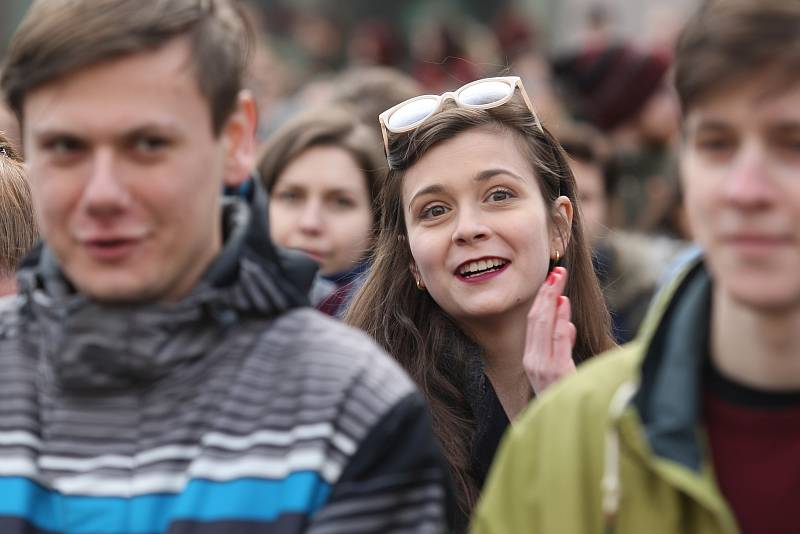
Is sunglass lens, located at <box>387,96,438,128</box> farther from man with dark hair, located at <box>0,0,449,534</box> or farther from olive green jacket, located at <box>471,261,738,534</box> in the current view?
olive green jacket, located at <box>471,261,738,534</box>

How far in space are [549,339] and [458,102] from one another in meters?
0.92

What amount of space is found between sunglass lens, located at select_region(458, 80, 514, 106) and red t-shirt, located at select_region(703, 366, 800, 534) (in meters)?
2.03

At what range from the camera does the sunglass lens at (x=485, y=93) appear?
455 centimetres

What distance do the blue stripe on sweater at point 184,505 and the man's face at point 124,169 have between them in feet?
1.39

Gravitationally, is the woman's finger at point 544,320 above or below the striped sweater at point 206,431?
below

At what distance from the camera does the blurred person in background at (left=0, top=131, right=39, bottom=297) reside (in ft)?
14.3

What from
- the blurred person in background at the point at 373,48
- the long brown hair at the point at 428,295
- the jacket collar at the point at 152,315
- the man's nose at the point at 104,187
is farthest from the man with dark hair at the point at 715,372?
the blurred person in background at the point at 373,48

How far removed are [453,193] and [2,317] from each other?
1673 millimetres

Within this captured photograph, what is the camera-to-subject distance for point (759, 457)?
2.66 m

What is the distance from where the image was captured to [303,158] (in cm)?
648

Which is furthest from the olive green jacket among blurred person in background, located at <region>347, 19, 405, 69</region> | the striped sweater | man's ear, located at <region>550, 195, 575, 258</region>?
blurred person in background, located at <region>347, 19, 405, 69</region>

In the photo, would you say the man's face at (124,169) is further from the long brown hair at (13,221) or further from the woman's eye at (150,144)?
the long brown hair at (13,221)

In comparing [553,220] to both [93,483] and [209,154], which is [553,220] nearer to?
[209,154]

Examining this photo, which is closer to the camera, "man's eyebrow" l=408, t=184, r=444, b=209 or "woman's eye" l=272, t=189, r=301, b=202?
"man's eyebrow" l=408, t=184, r=444, b=209
